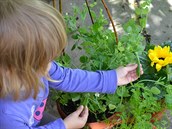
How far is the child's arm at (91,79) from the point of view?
1.46 meters

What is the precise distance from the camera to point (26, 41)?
3.51 feet

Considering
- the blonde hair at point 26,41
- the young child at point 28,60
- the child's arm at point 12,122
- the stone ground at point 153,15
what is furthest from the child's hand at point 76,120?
the stone ground at point 153,15

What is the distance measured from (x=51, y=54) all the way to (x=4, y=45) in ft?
0.52

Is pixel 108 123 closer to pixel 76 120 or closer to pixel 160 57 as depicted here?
pixel 76 120

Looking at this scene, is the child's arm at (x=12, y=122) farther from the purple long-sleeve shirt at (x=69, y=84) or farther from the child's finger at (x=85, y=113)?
the child's finger at (x=85, y=113)

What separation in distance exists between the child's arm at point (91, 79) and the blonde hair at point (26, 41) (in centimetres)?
28

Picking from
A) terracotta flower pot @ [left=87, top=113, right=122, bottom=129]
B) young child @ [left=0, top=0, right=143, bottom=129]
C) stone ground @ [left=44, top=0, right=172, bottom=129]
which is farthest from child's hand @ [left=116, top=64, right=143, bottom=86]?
stone ground @ [left=44, top=0, right=172, bottom=129]

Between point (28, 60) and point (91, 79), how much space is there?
1.38ft

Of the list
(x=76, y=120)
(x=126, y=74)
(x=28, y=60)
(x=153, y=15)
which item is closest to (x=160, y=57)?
(x=126, y=74)

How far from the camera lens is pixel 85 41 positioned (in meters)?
1.58

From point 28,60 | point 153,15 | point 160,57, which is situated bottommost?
point 153,15

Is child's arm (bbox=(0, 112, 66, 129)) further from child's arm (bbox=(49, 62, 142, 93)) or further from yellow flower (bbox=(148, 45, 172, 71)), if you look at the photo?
yellow flower (bbox=(148, 45, 172, 71))

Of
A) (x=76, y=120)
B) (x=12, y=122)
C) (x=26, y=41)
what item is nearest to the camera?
(x=26, y=41)

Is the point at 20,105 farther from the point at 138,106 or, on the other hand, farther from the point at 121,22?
the point at 121,22
